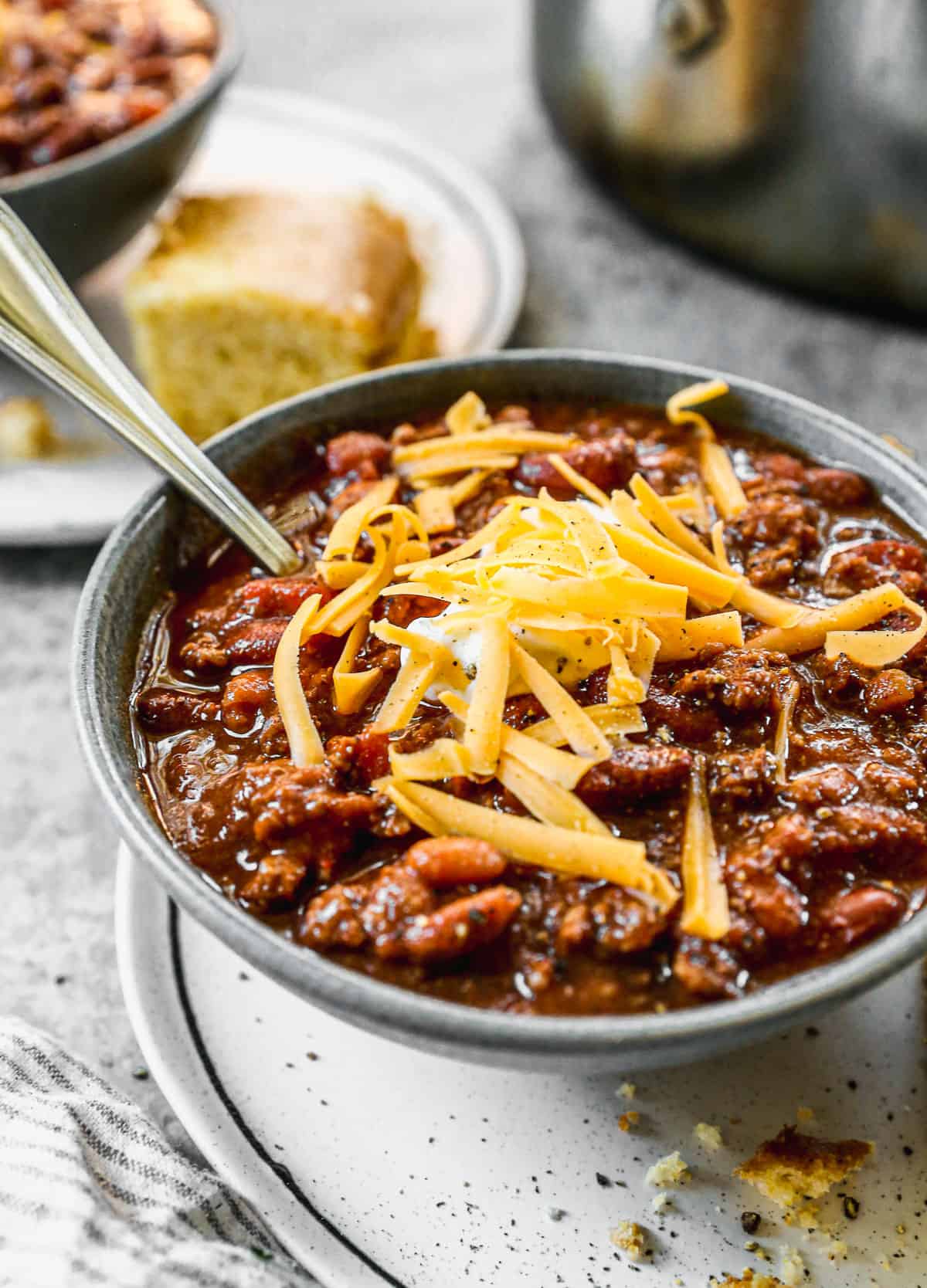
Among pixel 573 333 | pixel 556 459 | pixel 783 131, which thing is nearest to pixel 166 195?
pixel 573 333

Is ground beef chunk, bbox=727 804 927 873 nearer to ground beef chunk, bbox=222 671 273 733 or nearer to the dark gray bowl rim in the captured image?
ground beef chunk, bbox=222 671 273 733

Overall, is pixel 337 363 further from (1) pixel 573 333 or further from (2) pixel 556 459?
(2) pixel 556 459

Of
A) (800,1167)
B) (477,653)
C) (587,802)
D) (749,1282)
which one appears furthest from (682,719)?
(749,1282)

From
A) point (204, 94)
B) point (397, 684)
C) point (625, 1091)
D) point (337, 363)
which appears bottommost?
point (625, 1091)

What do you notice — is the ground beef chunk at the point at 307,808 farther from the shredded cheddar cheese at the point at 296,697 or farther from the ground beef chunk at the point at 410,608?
the ground beef chunk at the point at 410,608

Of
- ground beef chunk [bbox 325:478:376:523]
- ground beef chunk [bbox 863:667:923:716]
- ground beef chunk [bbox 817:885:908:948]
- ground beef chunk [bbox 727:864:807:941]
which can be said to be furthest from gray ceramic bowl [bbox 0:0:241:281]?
ground beef chunk [bbox 817:885:908:948]

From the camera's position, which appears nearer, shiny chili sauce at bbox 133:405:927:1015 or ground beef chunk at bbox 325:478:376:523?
shiny chili sauce at bbox 133:405:927:1015
